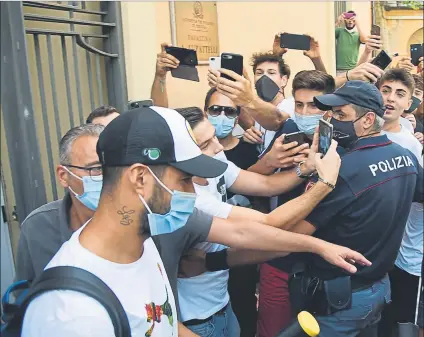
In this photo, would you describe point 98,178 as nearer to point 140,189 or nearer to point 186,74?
point 140,189

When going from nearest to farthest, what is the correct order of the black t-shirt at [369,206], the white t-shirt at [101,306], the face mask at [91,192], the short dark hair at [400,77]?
1. the white t-shirt at [101,306]
2. the face mask at [91,192]
3. the black t-shirt at [369,206]
4. the short dark hair at [400,77]

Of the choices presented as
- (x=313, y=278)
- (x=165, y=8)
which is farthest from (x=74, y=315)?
(x=165, y=8)

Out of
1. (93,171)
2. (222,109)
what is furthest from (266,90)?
(93,171)

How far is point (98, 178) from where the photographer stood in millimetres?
1838


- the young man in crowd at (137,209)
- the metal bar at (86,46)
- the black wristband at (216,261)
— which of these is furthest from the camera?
the metal bar at (86,46)

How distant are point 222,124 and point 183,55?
0.53 m

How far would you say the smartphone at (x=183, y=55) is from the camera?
2969mm

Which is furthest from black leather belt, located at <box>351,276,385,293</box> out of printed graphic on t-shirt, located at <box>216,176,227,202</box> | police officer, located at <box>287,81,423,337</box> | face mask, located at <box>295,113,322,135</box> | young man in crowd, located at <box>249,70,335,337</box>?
face mask, located at <box>295,113,322,135</box>

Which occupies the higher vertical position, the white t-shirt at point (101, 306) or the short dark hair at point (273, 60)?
the short dark hair at point (273, 60)

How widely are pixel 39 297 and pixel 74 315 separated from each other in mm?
111

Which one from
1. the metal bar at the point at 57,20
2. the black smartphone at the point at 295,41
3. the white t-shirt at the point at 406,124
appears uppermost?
the metal bar at the point at 57,20

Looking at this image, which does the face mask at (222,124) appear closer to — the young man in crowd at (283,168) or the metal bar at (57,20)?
the young man in crowd at (283,168)

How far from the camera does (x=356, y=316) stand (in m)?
2.20

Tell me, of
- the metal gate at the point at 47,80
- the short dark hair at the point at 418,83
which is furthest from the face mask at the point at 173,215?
the short dark hair at the point at 418,83
